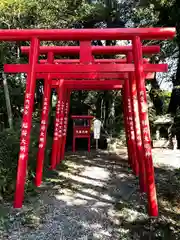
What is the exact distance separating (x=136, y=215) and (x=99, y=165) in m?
3.93

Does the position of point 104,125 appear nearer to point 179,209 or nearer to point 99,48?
point 99,48

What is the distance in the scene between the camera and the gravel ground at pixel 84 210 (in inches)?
157

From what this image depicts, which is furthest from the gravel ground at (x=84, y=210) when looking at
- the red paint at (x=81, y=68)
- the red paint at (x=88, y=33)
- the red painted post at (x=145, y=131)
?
the red paint at (x=88, y=33)

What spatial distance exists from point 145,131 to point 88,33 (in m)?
1.72

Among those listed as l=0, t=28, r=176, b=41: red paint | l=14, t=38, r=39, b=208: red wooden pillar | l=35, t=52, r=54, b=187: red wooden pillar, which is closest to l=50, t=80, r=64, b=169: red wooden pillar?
l=35, t=52, r=54, b=187: red wooden pillar

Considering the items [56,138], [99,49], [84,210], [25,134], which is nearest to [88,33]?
[99,49]

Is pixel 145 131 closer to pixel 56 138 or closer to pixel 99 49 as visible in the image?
pixel 99 49

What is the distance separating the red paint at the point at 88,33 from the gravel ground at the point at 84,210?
2.66m

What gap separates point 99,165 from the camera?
28.2 ft

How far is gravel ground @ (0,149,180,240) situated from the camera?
3.99m

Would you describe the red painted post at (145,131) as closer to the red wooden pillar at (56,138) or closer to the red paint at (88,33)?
the red paint at (88,33)

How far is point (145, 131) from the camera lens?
15.8 feet

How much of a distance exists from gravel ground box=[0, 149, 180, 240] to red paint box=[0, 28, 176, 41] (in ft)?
8.72

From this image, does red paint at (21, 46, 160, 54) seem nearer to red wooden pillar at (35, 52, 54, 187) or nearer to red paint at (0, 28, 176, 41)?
red wooden pillar at (35, 52, 54, 187)
